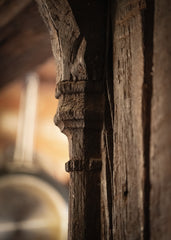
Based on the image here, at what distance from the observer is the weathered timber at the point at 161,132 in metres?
0.59

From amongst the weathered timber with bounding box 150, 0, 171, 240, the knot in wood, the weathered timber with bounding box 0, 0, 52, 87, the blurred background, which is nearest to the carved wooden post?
the knot in wood

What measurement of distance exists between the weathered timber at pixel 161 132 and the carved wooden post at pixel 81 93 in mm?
230

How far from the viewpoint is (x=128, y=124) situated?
74 cm

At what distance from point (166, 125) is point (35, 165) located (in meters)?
3.32

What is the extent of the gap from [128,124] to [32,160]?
3.19 meters

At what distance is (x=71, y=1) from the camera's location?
89 cm

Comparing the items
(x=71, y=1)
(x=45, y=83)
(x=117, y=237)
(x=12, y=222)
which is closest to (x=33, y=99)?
(x=45, y=83)

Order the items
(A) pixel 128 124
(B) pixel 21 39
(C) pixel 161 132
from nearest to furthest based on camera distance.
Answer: (C) pixel 161 132
(A) pixel 128 124
(B) pixel 21 39

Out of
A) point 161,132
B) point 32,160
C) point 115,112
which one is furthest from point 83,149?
point 32,160

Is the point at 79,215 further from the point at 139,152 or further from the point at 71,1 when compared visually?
the point at 71,1

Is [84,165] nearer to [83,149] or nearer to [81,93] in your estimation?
[83,149]

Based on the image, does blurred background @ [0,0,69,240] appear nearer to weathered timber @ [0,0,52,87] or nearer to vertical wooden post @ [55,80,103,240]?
weathered timber @ [0,0,52,87]

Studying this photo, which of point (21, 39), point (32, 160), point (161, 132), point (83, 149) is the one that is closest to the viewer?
point (161, 132)

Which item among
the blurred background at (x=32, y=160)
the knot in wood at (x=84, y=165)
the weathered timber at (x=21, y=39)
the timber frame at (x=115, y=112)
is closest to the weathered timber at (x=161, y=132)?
the timber frame at (x=115, y=112)
